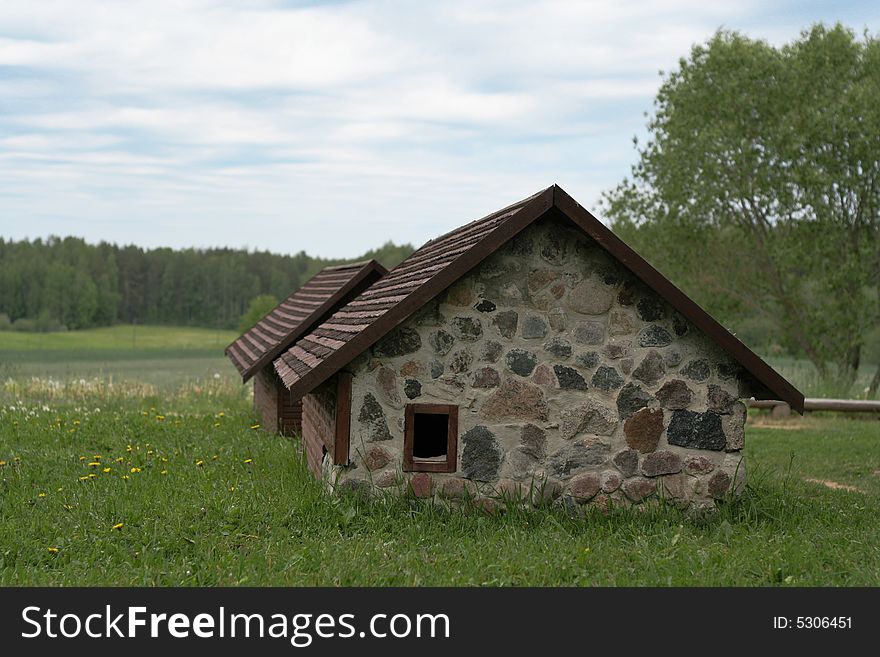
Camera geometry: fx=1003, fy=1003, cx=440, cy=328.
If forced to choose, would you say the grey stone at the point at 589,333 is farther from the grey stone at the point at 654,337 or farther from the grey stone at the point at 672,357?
the grey stone at the point at 672,357

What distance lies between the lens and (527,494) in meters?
9.24

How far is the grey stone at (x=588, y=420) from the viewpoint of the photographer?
9.29 meters

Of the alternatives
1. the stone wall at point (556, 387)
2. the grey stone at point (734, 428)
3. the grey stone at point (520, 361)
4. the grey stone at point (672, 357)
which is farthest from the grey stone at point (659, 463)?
the grey stone at point (520, 361)

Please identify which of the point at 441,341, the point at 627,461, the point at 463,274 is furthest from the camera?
the point at 627,461

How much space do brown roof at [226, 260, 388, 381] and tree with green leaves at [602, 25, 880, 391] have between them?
1294cm

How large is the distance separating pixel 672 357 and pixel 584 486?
1.46 meters

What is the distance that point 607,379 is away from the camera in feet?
30.7

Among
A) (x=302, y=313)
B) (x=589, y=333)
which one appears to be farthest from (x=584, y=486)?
(x=302, y=313)

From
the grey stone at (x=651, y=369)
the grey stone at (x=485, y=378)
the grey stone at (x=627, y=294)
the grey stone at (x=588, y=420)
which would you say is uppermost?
the grey stone at (x=627, y=294)

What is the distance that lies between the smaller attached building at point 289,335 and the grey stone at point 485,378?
4.51 m

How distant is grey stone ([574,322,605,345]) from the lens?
9.29m

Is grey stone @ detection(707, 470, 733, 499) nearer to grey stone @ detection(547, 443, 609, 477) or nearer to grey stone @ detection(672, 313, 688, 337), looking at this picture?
grey stone @ detection(547, 443, 609, 477)

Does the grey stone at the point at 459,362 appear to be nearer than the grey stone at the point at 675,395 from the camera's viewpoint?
Yes

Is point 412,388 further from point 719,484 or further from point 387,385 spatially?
point 719,484
